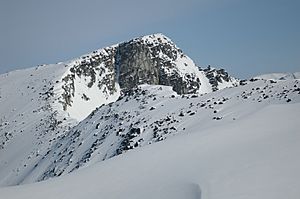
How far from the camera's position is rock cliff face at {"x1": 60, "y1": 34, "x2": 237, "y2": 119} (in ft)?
272

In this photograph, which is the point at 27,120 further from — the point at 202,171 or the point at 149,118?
the point at 202,171

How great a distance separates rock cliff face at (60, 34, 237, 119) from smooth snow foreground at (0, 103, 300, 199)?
65.1 meters

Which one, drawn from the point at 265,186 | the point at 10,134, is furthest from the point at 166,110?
the point at 10,134

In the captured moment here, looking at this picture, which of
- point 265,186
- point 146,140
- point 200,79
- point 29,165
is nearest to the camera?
point 265,186

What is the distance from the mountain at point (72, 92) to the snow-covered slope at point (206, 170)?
57.1 ft

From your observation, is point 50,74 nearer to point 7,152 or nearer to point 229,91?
point 7,152

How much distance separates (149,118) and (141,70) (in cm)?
5624

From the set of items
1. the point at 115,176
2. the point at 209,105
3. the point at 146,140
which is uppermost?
the point at 209,105

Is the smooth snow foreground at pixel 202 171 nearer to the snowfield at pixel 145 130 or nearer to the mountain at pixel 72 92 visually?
A: the snowfield at pixel 145 130

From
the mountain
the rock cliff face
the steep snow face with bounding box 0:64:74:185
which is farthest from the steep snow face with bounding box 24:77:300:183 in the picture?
the rock cliff face

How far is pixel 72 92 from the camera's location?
7312 cm

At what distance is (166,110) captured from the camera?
3719cm

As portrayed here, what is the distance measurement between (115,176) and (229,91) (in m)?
25.5

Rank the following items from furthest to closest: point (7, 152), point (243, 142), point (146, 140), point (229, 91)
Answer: point (7, 152)
point (229, 91)
point (146, 140)
point (243, 142)
